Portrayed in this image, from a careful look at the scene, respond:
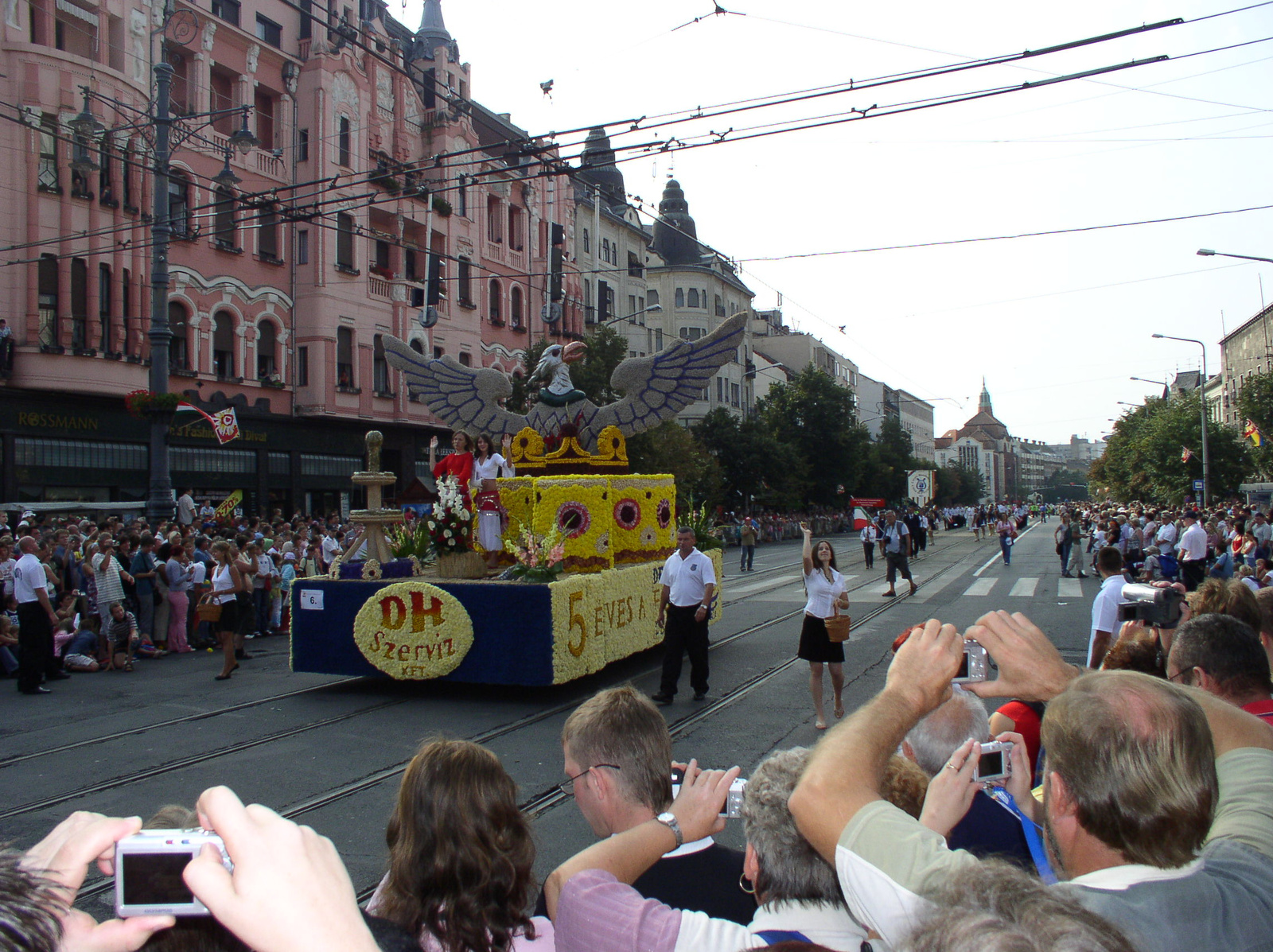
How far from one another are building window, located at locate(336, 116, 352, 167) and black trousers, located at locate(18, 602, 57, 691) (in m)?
21.3

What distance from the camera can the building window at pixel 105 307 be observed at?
20.9m

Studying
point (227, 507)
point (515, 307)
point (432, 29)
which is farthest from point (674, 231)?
point (227, 507)

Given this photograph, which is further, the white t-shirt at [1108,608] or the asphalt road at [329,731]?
the white t-shirt at [1108,608]

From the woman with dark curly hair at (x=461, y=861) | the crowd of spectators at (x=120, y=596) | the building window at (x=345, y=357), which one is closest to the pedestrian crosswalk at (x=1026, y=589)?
the crowd of spectators at (x=120, y=596)

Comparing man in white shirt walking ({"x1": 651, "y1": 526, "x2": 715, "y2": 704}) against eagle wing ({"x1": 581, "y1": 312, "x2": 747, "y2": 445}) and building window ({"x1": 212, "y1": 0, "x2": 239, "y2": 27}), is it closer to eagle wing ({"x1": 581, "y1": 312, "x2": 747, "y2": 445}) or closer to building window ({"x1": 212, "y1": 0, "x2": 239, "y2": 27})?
eagle wing ({"x1": 581, "y1": 312, "x2": 747, "y2": 445})

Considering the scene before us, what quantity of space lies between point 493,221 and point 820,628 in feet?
99.0

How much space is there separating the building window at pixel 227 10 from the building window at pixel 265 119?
6.50 ft

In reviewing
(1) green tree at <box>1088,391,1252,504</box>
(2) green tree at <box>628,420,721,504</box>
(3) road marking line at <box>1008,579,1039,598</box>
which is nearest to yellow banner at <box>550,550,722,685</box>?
(3) road marking line at <box>1008,579,1039,598</box>

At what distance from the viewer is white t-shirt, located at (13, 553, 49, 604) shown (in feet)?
31.5

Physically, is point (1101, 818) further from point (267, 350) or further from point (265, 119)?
point (265, 119)

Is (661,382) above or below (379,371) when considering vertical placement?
below

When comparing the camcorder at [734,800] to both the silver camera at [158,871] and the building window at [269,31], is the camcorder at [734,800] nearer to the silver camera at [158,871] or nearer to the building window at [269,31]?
the silver camera at [158,871]

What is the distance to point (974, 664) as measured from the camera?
2.75 m

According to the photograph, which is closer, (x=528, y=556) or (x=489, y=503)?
(x=528, y=556)
